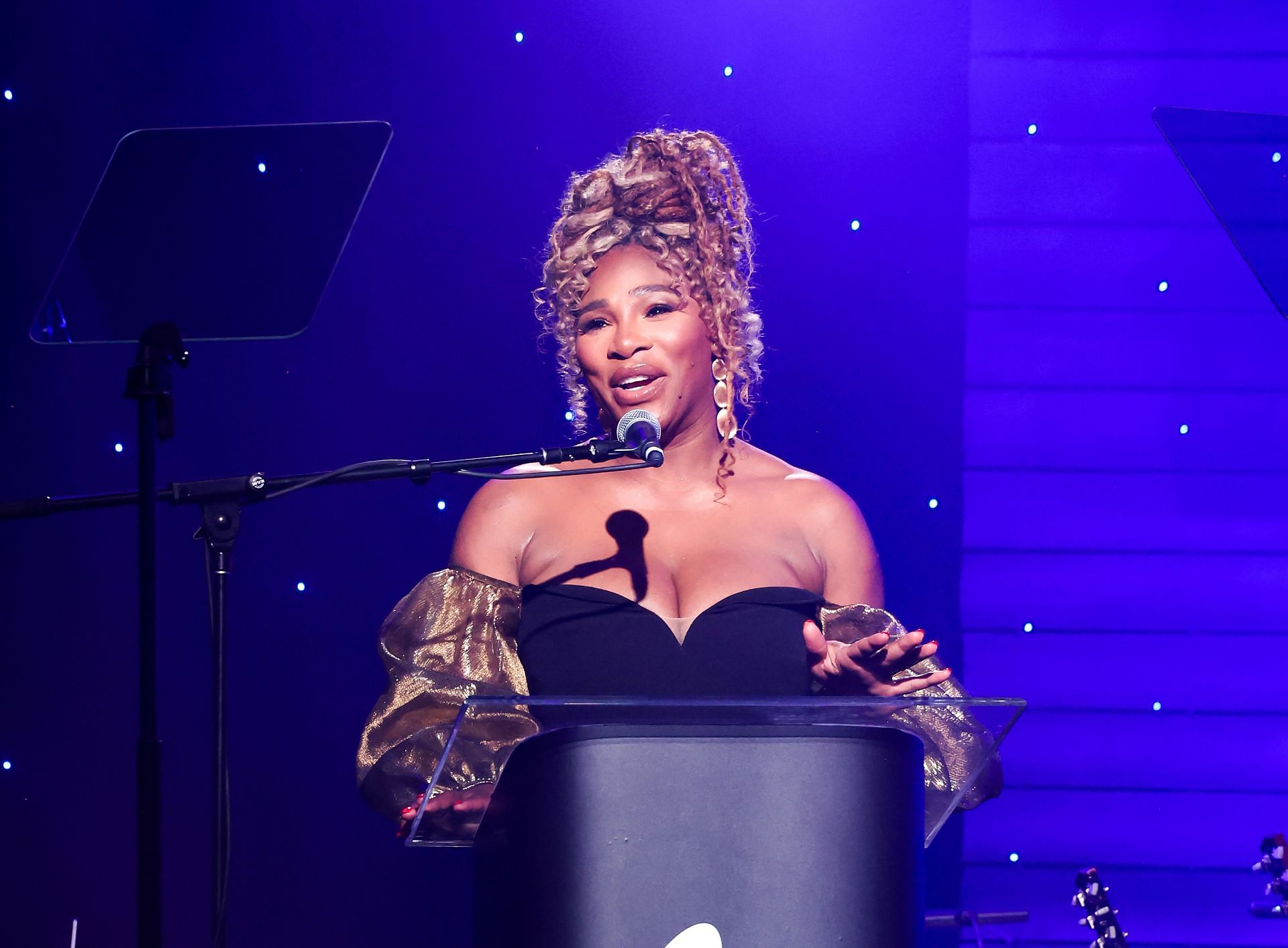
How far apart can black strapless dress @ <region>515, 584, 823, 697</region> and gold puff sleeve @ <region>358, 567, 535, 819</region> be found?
63mm

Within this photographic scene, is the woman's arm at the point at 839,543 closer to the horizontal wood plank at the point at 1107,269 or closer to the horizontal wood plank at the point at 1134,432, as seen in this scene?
the horizontal wood plank at the point at 1134,432

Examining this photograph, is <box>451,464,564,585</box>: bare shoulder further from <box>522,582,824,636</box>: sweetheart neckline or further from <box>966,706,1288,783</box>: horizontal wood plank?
<box>966,706,1288,783</box>: horizontal wood plank

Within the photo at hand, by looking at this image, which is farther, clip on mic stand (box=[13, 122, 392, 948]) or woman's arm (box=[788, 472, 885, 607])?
clip on mic stand (box=[13, 122, 392, 948])

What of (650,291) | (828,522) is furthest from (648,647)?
→ (650,291)

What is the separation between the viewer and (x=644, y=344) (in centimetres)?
277

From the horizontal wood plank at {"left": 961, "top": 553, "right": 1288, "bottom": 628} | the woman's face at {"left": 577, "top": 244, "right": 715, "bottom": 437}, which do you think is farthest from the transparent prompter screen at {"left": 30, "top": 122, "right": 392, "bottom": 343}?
the horizontal wood plank at {"left": 961, "top": 553, "right": 1288, "bottom": 628}

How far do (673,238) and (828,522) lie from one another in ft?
2.32

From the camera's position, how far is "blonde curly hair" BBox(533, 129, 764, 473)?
9.31 ft

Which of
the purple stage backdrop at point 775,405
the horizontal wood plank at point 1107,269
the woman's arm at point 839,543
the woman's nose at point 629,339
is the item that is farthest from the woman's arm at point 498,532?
the horizontal wood plank at point 1107,269

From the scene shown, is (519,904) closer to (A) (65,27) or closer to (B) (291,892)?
(B) (291,892)

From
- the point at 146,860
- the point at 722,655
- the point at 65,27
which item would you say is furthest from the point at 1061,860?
the point at 65,27

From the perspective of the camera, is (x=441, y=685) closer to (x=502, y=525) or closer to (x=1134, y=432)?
(x=502, y=525)

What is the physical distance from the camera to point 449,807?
1543 mm

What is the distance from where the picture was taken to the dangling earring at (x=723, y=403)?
284 cm
